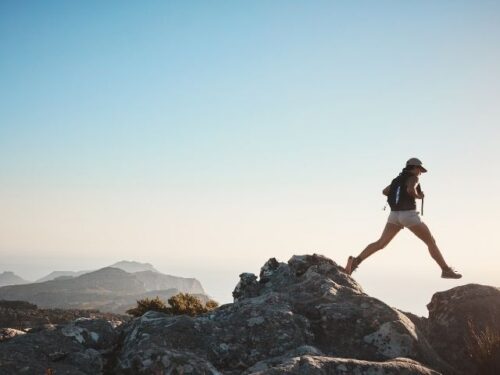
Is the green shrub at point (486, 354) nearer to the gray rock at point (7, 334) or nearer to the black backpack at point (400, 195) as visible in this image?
the black backpack at point (400, 195)

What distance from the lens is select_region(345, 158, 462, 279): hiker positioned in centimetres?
898

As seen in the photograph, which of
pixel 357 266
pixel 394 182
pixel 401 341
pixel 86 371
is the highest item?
pixel 394 182

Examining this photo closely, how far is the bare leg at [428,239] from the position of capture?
8.95 metres

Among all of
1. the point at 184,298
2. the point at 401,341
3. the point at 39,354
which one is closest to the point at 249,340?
the point at 401,341

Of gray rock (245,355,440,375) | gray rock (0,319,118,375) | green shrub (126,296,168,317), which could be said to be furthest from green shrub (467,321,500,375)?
green shrub (126,296,168,317)

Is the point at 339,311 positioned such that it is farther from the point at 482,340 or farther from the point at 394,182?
the point at 394,182

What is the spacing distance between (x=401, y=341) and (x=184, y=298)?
10087mm

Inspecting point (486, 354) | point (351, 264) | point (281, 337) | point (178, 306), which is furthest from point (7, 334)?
point (486, 354)

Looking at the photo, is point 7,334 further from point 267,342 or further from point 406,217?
A: point 406,217

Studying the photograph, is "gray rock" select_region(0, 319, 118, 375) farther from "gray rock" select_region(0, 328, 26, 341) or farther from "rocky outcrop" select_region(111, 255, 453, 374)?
"gray rock" select_region(0, 328, 26, 341)

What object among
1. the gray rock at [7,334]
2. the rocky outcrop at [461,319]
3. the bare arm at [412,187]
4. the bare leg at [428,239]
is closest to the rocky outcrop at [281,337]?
the rocky outcrop at [461,319]

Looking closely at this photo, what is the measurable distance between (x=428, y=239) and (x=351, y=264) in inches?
71.1

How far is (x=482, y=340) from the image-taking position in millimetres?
6633

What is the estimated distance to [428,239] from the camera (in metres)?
8.99
